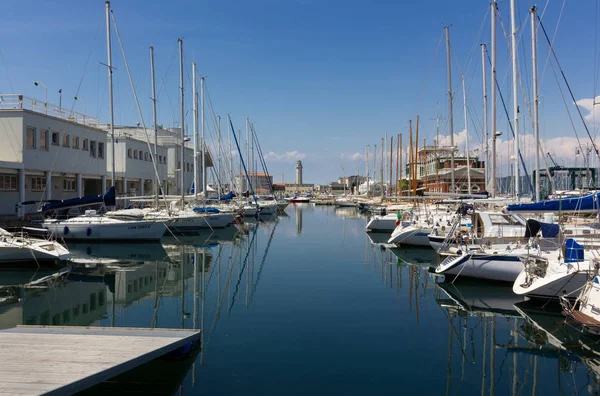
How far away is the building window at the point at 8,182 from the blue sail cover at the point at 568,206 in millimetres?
32400

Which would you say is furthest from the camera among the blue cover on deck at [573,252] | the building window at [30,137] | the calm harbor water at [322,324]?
the building window at [30,137]

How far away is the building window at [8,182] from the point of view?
1348 inches

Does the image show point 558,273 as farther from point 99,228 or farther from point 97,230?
point 97,230

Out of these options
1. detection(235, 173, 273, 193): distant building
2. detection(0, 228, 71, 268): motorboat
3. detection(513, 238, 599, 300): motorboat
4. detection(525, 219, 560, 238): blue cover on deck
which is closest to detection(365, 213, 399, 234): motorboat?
detection(525, 219, 560, 238): blue cover on deck

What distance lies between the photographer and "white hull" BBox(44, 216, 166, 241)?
30.8m

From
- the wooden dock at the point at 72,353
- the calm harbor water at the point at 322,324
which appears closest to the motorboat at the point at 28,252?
the calm harbor water at the point at 322,324

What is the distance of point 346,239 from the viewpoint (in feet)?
123

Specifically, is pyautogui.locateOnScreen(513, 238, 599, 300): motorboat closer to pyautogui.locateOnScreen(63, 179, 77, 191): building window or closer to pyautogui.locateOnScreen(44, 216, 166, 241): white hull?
pyautogui.locateOnScreen(44, 216, 166, 241): white hull

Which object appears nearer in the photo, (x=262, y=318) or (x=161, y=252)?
(x=262, y=318)

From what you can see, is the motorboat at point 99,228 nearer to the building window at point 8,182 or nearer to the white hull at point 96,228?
the white hull at point 96,228

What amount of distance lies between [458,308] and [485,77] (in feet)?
70.2

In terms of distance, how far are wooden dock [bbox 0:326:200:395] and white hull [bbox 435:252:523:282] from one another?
11.2m

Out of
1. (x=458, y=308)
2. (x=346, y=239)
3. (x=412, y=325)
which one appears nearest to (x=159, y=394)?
(x=412, y=325)

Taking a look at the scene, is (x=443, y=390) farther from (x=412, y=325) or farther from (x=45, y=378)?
(x=45, y=378)
